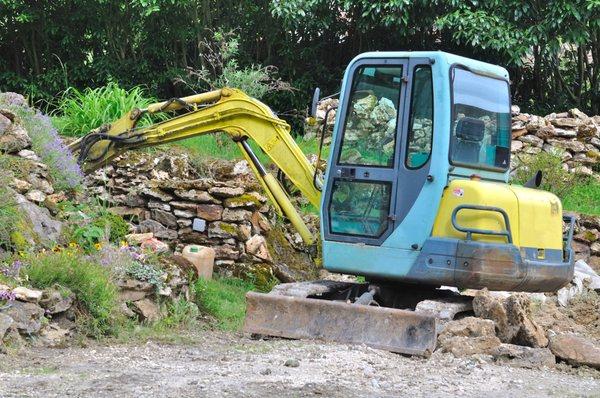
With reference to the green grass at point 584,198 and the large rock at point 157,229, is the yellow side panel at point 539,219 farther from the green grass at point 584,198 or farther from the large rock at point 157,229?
the green grass at point 584,198

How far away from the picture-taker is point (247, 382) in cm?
667

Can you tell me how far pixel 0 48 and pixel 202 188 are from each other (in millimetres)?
8507

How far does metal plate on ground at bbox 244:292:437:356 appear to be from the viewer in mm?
8219

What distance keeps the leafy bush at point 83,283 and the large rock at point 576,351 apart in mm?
3555

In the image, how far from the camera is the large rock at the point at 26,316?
791 cm

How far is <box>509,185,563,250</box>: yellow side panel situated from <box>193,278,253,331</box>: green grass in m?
2.76

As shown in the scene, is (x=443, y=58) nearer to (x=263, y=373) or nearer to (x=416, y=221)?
(x=416, y=221)

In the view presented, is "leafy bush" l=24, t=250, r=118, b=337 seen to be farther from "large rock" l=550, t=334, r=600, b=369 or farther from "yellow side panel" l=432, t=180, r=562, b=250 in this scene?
"large rock" l=550, t=334, r=600, b=369

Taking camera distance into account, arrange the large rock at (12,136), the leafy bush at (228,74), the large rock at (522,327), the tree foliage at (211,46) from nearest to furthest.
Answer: the large rock at (522,327), the large rock at (12,136), the leafy bush at (228,74), the tree foliage at (211,46)

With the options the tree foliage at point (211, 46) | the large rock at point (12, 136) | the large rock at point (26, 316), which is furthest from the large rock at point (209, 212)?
the tree foliage at point (211, 46)

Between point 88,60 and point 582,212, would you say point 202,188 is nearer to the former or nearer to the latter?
point 582,212

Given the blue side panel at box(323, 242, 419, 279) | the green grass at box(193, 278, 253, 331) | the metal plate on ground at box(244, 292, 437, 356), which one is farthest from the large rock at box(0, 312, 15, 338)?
the blue side panel at box(323, 242, 419, 279)

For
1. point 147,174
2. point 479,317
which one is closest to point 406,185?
point 479,317

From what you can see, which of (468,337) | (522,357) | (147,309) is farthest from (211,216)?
(522,357)
